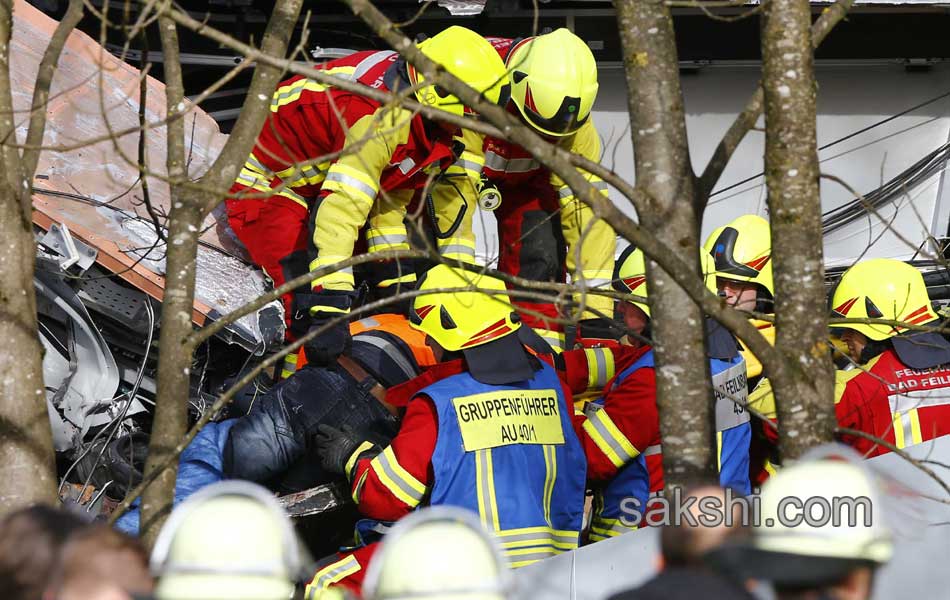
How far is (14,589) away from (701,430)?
1728 mm

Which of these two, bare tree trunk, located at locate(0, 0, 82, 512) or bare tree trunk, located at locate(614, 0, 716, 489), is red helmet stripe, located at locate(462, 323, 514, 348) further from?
bare tree trunk, located at locate(0, 0, 82, 512)

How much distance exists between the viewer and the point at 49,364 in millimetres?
5043

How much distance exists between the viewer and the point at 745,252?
5684 millimetres

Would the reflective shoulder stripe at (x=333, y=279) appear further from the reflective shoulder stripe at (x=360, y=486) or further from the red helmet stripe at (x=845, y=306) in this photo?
the red helmet stripe at (x=845, y=306)

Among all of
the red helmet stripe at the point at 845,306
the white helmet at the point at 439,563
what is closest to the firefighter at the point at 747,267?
the red helmet stripe at the point at 845,306

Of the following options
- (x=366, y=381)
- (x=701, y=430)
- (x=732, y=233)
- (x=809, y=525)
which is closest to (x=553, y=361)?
(x=366, y=381)

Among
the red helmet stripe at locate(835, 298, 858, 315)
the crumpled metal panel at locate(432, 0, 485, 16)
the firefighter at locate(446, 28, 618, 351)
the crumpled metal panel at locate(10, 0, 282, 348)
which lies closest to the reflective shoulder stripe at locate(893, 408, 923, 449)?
the red helmet stripe at locate(835, 298, 858, 315)

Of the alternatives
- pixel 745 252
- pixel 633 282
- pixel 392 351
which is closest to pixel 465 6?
pixel 745 252

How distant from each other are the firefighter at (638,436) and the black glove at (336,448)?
0.86 meters

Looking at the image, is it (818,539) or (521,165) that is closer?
(818,539)

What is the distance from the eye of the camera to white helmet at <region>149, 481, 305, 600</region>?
2051 millimetres

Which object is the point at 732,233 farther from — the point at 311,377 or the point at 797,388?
the point at 797,388

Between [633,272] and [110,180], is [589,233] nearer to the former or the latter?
[633,272]
